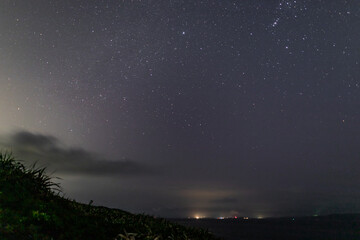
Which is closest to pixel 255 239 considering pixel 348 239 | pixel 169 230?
pixel 348 239

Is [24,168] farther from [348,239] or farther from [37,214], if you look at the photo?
[348,239]

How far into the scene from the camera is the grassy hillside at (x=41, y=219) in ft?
20.5

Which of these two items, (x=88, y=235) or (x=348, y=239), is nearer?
(x=88, y=235)

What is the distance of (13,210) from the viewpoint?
6730 mm

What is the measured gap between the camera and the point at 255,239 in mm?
105625

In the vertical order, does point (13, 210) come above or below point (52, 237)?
above

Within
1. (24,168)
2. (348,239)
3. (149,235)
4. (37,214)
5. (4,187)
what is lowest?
(348,239)

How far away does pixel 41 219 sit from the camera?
→ 6762 mm

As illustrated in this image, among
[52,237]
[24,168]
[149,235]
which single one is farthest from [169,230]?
[24,168]

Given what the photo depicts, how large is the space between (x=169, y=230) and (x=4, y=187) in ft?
16.0

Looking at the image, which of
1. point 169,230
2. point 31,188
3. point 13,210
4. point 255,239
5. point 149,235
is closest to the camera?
point 13,210

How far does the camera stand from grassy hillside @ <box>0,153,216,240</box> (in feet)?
20.5

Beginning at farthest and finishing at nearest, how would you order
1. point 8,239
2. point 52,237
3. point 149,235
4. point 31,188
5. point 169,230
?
1. point 169,230
2. point 31,188
3. point 149,235
4. point 52,237
5. point 8,239

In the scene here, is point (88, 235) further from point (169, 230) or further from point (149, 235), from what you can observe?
point (169, 230)
